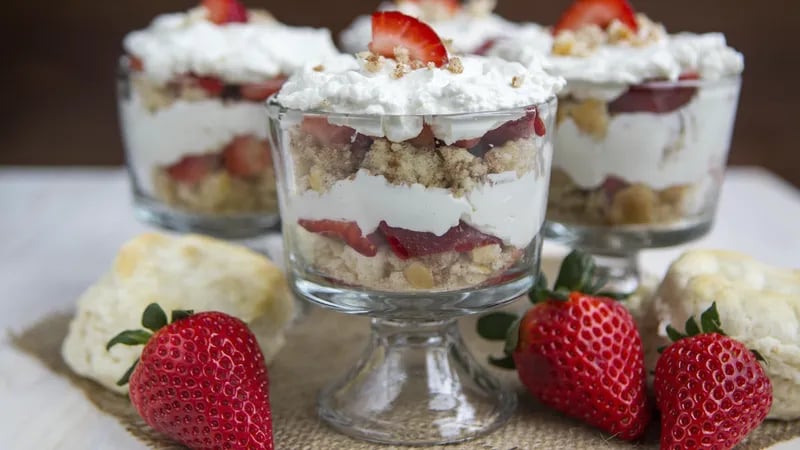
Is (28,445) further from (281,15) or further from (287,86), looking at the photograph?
(281,15)

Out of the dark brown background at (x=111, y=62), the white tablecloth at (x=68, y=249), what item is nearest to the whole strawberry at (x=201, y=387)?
the white tablecloth at (x=68, y=249)

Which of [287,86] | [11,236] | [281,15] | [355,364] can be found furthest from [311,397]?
[281,15]

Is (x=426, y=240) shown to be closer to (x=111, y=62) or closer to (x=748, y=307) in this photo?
(x=748, y=307)

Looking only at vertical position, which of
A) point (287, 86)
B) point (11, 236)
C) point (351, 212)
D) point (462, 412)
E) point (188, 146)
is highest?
point (287, 86)

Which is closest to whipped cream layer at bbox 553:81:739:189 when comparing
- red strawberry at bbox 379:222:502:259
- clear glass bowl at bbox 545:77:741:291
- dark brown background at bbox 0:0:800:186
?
clear glass bowl at bbox 545:77:741:291

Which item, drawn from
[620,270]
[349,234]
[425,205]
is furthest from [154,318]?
[620,270]

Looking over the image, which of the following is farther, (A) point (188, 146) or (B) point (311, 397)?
(A) point (188, 146)

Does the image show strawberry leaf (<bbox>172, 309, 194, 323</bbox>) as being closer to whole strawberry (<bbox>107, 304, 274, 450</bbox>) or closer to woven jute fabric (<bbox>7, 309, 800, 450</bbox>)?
whole strawberry (<bbox>107, 304, 274, 450</bbox>)

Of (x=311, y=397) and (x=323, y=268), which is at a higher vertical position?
(x=323, y=268)
